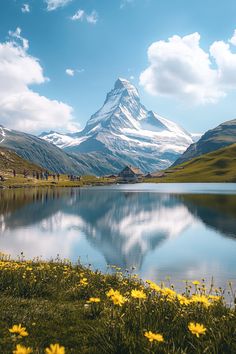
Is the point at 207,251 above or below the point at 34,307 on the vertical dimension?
below

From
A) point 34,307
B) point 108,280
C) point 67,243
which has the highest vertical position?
point 34,307

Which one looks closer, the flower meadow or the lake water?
the flower meadow

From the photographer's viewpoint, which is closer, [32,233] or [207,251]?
[207,251]

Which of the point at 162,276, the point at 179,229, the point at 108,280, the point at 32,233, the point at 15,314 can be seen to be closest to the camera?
the point at 15,314

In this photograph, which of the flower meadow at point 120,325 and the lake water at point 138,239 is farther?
the lake water at point 138,239

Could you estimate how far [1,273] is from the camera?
15.9 metres

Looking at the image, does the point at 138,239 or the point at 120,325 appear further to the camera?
the point at 138,239

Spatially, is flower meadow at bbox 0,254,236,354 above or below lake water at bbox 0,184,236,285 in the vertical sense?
above

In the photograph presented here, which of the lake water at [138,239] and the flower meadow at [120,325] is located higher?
the flower meadow at [120,325]

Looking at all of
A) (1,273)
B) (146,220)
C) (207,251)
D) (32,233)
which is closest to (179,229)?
(146,220)

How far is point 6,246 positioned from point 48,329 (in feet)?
149

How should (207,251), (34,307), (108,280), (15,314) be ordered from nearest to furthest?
(15,314) → (34,307) → (108,280) → (207,251)

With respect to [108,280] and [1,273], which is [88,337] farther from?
[108,280]

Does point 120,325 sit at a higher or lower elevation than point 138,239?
higher
